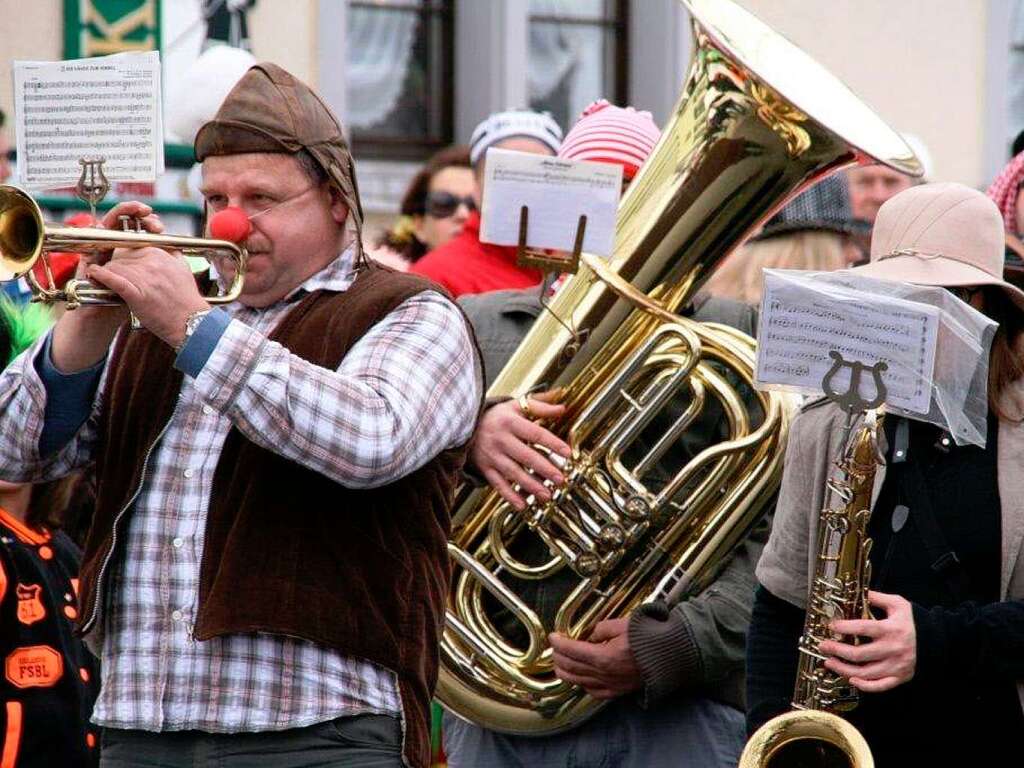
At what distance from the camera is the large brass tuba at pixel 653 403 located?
4355 millimetres

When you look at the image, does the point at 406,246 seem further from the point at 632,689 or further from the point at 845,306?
the point at 845,306

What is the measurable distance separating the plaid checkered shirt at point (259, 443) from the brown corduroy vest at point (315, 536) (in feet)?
0.11

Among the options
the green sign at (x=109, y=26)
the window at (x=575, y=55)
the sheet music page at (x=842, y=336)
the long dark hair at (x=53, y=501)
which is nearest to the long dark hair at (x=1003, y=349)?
the sheet music page at (x=842, y=336)

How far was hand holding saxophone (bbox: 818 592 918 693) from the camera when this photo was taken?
3.47m

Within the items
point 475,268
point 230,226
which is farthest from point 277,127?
point 475,268

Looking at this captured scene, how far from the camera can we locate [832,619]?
3549 millimetres

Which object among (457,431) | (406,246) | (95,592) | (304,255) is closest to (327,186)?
(304,255)

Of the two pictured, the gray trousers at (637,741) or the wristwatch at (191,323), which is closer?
the wristwatch at (191,323)

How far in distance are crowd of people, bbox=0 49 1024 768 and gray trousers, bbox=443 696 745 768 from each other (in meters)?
0.67

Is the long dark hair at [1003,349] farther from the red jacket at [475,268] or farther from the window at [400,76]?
the window at [400,76]

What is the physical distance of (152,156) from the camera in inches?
142

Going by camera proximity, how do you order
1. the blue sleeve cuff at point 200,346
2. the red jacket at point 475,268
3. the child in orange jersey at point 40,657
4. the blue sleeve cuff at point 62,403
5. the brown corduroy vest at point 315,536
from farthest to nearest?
the red jacket at point 475,268, the child in orange jersey at point 40,657, the blue sleeve cuff at point 62,403, the brown corduroy vest at point 315,536, the blue sleeve cuff at point 200,346

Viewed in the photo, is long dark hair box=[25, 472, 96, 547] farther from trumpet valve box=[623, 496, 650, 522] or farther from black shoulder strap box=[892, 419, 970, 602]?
black shoulder strap box=[892, 419, 970, 602]

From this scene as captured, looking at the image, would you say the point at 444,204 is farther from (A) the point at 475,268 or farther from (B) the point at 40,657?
(B) the point at 40,657
